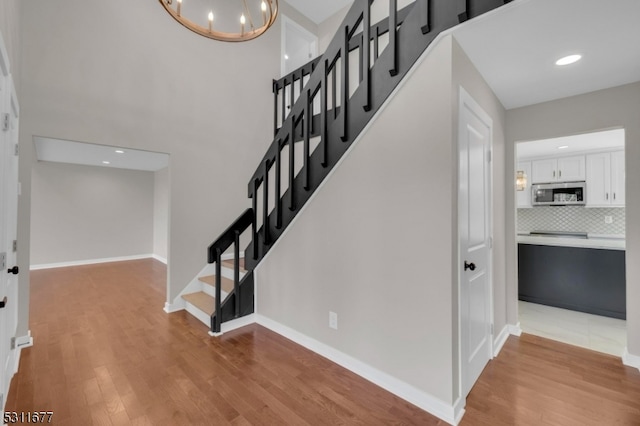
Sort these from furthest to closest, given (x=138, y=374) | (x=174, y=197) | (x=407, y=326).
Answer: (x=174, y=197)
(x=138, y=374)
(x=407, y=326)

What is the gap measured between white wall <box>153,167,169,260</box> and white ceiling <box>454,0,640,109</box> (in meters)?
6.91

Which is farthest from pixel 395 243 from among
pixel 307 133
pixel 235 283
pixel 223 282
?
pixel 223 282

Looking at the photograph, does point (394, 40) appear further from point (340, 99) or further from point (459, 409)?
point (459, 409)

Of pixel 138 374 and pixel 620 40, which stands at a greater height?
pixel 620 40

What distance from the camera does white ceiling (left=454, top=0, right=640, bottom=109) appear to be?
154 centimetres

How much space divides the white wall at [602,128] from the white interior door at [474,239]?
0.77 meters

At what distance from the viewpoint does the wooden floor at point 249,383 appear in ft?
5.81

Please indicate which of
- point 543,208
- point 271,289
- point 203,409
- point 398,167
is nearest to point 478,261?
point 398,167

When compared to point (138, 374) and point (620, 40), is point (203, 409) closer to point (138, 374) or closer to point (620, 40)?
point (138, 374)

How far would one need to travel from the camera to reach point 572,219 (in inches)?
197

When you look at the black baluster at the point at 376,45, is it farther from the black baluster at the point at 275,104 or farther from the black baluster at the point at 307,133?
the black baluster at the point at 275,104

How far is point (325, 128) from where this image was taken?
8.11ft

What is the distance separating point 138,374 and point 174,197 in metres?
2.09

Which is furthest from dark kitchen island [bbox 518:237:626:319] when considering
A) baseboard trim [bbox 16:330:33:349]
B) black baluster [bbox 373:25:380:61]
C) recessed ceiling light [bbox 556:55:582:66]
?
baseboard trim [bbox 16:330:33:349]
